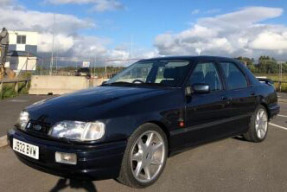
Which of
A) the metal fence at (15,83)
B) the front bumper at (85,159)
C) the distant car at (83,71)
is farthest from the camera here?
the distant car at (83,71)

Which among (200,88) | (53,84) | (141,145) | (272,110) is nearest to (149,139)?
(141,145)

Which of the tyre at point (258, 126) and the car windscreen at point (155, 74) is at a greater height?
the car windscreen at point (155, 74)

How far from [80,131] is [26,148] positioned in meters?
0.73

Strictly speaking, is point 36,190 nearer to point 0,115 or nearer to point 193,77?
point 193,77

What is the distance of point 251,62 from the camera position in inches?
1105

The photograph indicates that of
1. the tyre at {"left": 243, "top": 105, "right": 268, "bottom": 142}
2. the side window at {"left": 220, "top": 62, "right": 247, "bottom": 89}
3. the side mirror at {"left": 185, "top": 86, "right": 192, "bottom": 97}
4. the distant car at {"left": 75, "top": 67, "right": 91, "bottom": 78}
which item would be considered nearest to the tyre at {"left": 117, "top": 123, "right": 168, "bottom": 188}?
the side mirror at {"left": 185, "top": 86, "right": 192, "bottom": 97}

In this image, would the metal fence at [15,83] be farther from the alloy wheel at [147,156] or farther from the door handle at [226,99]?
the alloy wheel at [147,156]

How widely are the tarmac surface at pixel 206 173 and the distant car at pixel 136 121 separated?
0.29 meters

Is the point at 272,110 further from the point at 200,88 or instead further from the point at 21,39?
the point at 21,39

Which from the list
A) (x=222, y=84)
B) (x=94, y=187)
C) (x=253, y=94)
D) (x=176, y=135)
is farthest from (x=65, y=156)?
(x=253, y=94)

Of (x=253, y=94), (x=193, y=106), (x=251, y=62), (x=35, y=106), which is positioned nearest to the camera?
(x=35, y=106)

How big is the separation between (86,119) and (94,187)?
2.75 feet

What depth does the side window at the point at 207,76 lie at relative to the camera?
17.8 feet

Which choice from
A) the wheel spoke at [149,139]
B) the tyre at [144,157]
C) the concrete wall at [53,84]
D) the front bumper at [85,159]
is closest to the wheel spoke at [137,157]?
the tyre at [144,157]
